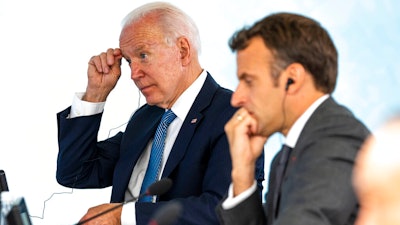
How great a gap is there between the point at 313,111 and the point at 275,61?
0.47 feet

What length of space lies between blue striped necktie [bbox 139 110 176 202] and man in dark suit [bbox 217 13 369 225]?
0.58 metres

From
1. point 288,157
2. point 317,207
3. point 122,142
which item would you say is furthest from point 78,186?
point 317,207

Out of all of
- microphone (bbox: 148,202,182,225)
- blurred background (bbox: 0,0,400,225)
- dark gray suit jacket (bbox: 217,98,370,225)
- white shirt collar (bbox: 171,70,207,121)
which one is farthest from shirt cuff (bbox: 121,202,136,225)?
blurred background (bbox: 0,0,400,225)

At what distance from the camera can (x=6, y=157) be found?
3787mm

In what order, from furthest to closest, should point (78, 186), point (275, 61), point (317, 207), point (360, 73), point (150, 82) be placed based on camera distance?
point (360, 73) → point (78, 186) → point (150, 82) → point (275, 61) → point (317, 207)

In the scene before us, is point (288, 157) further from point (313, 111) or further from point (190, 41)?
point (190, 41)

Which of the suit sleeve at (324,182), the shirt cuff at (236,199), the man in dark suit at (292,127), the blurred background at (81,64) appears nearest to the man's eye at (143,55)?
the man in dark suit at (292,127)

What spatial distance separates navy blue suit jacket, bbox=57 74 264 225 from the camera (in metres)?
2.29

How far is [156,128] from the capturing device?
2619 millimetres

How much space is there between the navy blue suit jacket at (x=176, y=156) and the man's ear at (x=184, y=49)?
0.10 metres

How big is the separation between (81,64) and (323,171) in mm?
2268

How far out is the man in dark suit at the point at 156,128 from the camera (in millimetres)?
2336

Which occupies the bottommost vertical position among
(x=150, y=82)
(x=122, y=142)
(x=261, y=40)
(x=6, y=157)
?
(x=6, y=157)

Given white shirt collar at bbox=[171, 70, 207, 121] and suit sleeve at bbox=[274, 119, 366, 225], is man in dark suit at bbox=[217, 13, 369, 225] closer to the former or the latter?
suit sleeve at bbox=[274, 119, 366, 225]
